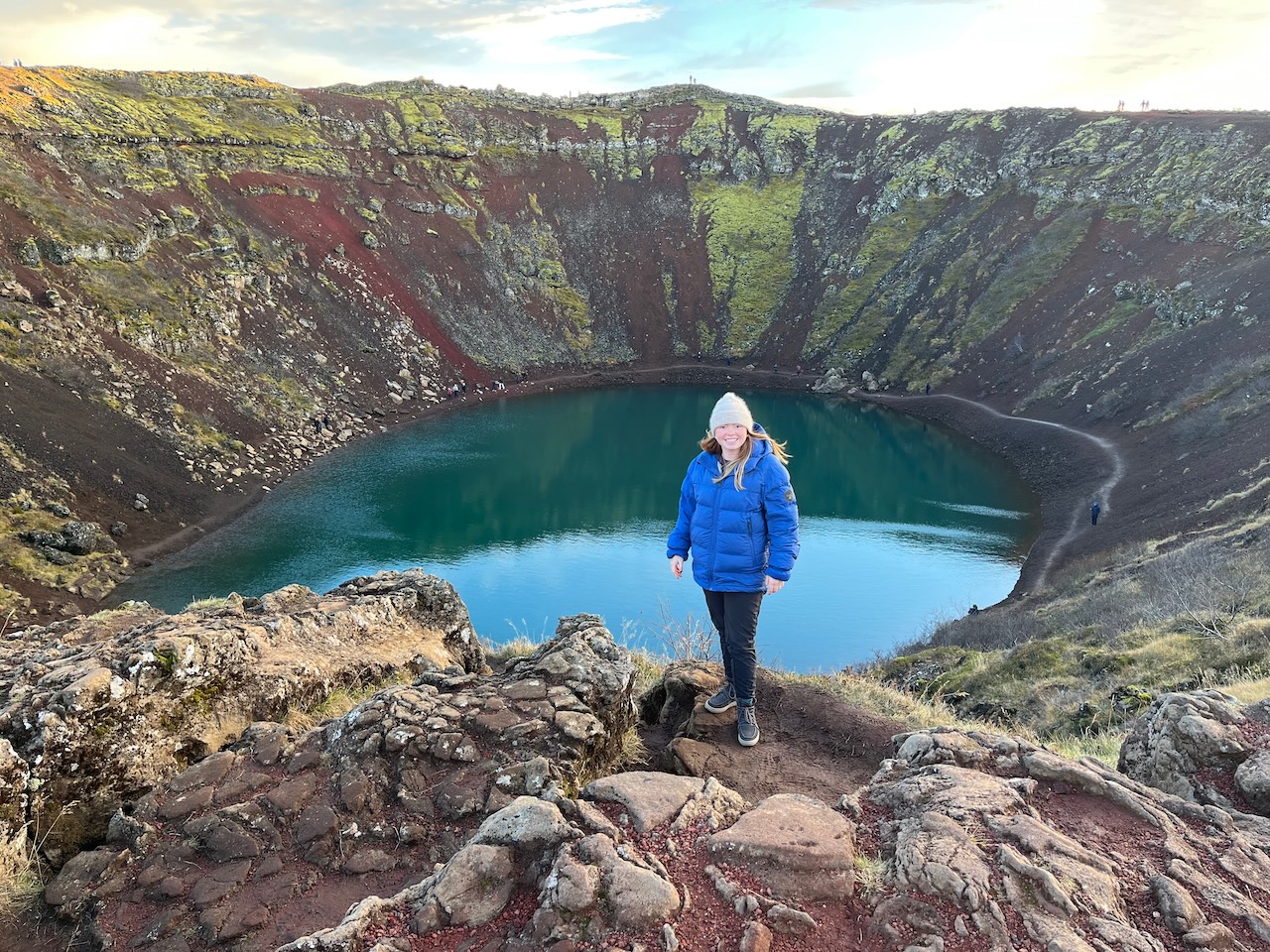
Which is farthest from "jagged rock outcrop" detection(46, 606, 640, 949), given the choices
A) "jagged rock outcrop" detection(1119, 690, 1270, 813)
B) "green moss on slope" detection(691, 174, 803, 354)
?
"green moss on slope" detection(691, 174, 803, 354)

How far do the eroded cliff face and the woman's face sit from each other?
24.9 m

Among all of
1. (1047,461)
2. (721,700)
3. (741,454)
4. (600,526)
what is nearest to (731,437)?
(741,454)

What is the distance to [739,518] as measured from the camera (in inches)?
259

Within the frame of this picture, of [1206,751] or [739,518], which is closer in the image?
[1206,751]

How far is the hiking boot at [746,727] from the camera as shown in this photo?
23.8 feet

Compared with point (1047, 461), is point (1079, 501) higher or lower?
lower

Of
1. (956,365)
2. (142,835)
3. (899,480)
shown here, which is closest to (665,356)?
(956,365)

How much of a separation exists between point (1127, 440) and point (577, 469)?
97.6 feet

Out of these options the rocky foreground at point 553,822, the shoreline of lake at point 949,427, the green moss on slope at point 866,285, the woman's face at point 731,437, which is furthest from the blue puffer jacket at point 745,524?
the green moss on slope at point 866,285

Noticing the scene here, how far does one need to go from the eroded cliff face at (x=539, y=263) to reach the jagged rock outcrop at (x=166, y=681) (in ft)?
65.7

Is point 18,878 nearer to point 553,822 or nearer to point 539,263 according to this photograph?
point 553,822

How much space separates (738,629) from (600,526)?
28.6m

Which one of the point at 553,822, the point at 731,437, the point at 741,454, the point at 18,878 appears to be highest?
the point at 731,437

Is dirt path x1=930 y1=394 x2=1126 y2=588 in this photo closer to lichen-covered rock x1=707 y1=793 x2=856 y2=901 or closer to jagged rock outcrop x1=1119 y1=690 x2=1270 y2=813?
jagged rock outcrop x1=1119 y1=690 x2=1270 y2=813
